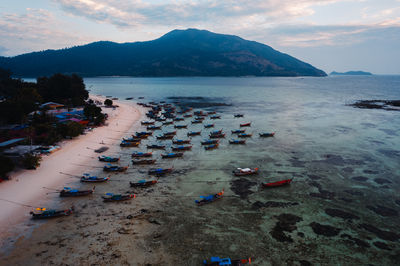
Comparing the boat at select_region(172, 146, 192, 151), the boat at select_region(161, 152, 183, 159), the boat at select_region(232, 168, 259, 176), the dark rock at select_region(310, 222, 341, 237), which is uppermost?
the boat at select_region(172, 146, 192, 151)

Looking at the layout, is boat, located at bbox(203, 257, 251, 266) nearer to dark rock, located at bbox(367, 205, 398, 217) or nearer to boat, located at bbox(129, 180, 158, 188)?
boat, located at bbox(129, 180, 158, 188)

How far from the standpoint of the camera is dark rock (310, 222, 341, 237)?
2627cm

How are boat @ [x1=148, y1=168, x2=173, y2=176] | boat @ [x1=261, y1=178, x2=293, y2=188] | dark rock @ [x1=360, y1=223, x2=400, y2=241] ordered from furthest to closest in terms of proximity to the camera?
boat @ [x1=148, y1=168, x2=173, y2=176] < boat @ [x1=261, y1=178, x2=293, y2=188] < dark rock @ [x1=360, y1=223, x2=400, y2=241]

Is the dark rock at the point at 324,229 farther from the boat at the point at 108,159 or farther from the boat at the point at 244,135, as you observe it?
the boat at the point at 244,135

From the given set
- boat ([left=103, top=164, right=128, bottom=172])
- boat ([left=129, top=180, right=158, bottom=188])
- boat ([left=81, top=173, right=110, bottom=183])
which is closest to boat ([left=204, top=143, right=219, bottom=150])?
boat ([left=103, top=164, right=128, bottom=172])

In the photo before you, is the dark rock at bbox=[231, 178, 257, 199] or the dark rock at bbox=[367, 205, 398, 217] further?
the dark rock at bbox=[231, 178, 257, 199]

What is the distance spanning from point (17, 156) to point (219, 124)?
55.3 metres

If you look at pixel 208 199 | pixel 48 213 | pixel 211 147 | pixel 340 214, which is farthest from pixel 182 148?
pixel 340 214

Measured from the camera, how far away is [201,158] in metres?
48.1

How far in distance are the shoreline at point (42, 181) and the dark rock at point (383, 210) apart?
40.9m

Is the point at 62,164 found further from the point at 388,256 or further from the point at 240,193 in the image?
the point at 388,256

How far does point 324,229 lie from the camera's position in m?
26.9

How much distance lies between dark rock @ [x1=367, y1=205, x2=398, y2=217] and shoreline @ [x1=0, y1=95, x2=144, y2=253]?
40.9 metres

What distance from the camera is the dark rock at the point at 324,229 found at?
26.3 metres
